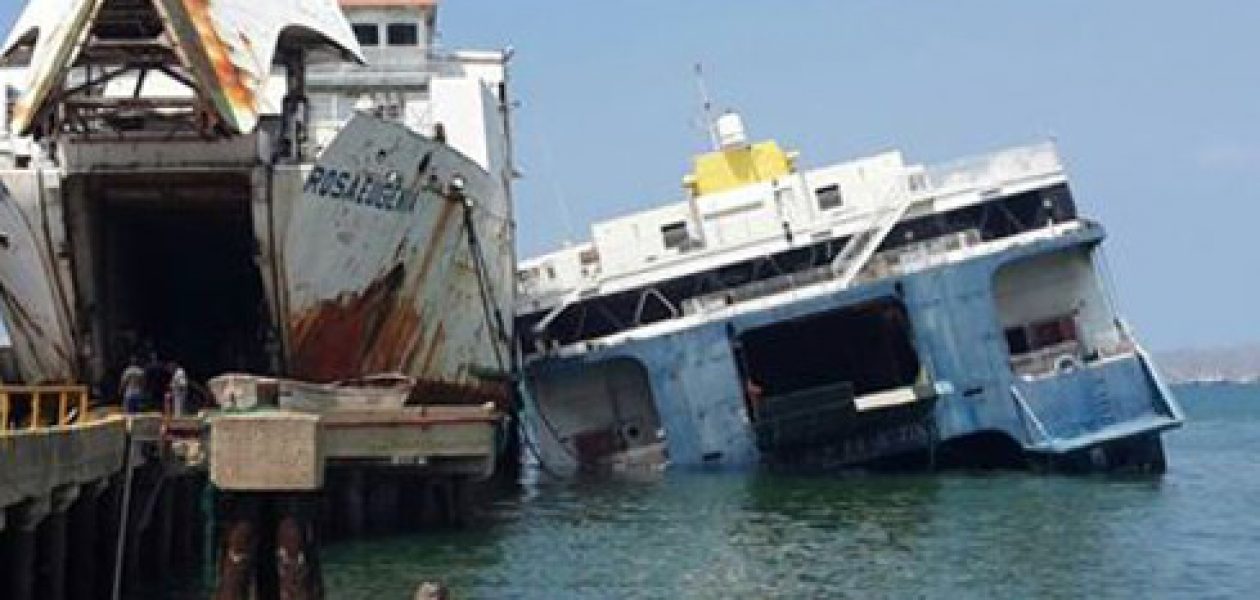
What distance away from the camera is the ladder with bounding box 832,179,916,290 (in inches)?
1511

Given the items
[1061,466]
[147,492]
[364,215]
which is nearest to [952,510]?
[1061,466]

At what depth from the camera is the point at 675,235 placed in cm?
4153

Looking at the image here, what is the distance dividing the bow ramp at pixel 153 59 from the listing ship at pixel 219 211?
3 centimetres

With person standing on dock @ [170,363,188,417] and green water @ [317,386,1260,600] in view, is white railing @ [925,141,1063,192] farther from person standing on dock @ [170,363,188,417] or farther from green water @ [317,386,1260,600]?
person standing on dock @ [170,363,188,417]

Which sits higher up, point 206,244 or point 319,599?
point 206,244

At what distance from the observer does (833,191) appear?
41.0 m

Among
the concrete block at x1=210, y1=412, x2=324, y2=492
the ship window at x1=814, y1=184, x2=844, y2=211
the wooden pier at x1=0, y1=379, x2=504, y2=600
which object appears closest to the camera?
the concrete block at x1=210, y1=412, x2=324, y2=492

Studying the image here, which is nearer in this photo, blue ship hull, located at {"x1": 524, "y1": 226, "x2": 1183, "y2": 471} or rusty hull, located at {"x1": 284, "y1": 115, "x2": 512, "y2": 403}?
rusty hull, located at {"x1": 284, "y1": 115, "x2": 512, "y2": 403}

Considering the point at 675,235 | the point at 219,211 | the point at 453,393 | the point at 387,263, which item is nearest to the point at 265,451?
the point at 387,263

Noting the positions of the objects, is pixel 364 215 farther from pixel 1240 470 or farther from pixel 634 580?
pixel 1240 470

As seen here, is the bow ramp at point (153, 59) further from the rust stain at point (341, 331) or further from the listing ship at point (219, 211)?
the rust stain at point (341, 331)

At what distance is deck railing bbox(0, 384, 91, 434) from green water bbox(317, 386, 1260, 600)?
3521 mm

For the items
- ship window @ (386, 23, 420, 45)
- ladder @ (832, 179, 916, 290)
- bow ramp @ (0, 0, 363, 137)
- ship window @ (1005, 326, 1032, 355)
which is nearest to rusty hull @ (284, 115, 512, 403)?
bow ramp @ (0, 0, 363, 137)

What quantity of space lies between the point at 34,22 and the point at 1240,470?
117 feet
